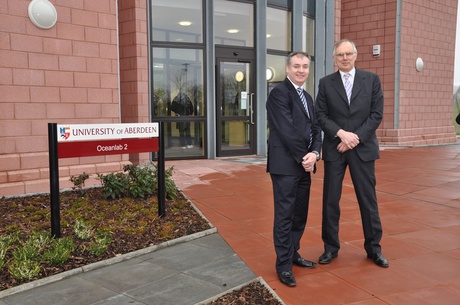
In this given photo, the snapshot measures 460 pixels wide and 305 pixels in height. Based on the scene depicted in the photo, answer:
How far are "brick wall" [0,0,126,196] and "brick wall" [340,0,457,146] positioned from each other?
8.98m

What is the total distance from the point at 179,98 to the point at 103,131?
204 inches

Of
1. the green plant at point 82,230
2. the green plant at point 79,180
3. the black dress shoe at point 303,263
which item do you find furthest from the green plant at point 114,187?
the black dress shoe at point 303,263

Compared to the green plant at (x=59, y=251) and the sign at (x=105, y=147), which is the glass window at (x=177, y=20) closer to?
the sign at (x=105, y=147)

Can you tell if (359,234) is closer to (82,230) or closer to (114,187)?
(82,230)

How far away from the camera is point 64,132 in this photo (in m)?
4.28

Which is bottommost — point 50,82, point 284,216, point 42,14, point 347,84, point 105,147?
point 284,216

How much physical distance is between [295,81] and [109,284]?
2022 mm

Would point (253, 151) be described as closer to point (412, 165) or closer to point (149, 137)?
point (412, 165)

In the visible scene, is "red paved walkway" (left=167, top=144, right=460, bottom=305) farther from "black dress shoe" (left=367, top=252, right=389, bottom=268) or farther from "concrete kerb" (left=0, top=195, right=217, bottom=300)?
"concrete kerb" (left=0, top=195, right=217, bottom=300)

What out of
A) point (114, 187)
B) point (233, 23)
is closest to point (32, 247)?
point (114, 187)

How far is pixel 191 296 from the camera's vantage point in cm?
303

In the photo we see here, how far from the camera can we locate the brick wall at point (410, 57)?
1309cm

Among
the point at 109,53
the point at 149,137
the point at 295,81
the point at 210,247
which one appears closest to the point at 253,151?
the point at 109,53

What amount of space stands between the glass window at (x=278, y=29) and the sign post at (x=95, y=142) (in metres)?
6.62
